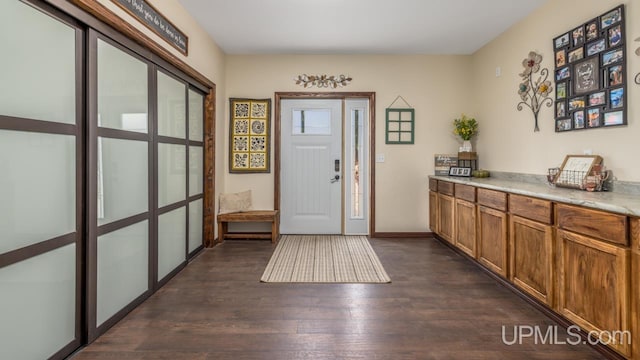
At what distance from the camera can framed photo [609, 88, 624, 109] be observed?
2.28 m

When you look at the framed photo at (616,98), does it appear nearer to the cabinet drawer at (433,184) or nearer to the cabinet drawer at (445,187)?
the cabinet drawer at (445,187)

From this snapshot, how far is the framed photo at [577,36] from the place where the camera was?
2609mm

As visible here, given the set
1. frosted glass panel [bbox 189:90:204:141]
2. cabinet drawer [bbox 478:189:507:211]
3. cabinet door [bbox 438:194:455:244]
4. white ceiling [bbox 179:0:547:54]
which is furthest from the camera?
cabinet door [bbox 438:194:455:244]

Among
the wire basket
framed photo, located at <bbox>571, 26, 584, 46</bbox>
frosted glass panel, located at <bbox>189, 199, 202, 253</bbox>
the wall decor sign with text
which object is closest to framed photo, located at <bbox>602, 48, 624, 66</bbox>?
framed photo, located at <bbox>571, 26, 584, 46</bbox>

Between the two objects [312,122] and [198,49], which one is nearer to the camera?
[198,49]

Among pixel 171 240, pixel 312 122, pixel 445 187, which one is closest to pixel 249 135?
pixel 312 122

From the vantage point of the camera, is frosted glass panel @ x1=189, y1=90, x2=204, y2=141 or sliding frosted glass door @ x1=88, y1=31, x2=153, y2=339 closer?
sliding frosted glass door @ x1=88, y1=31, x2=153, y2=339

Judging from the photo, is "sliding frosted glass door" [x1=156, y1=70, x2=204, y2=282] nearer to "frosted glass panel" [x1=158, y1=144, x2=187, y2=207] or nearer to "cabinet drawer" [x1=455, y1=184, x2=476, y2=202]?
"frosted glass panel" [x1=158, y1=144, x2=187, y2=207]

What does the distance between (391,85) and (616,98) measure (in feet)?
8.74

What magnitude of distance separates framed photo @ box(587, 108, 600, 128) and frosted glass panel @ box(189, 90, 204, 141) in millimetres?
3603

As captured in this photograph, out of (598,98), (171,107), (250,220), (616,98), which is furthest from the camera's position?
(250,220)

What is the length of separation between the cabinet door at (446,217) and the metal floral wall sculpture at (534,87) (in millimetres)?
1166

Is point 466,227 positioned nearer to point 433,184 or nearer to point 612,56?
point 433,184

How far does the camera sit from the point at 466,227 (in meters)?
3.42
